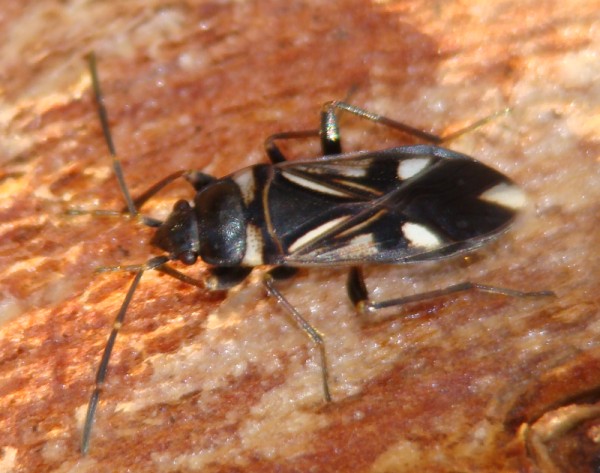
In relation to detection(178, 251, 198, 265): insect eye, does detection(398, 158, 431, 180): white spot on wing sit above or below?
above

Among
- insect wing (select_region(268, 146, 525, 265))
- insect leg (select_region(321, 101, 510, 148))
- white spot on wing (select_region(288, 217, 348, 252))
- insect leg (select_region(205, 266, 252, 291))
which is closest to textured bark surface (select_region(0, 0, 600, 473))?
insect leg (select_region(321, 101, 510, 148))

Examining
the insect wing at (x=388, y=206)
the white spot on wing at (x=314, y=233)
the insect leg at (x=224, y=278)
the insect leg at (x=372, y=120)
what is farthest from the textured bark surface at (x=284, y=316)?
the white spot on wing at (x=314, y=233)

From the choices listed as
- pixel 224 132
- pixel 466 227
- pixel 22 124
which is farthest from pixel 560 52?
pixel 22 124

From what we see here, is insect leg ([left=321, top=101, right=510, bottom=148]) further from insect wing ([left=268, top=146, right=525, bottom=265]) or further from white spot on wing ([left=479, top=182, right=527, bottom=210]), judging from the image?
white spot on wing ([left=479, top=182, right=527, bottom=210])

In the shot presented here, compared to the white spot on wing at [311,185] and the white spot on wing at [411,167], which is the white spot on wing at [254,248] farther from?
the white spot on wing at [411,167]

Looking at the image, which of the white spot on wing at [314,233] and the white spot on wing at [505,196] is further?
the white spot on wing at [314,233]
